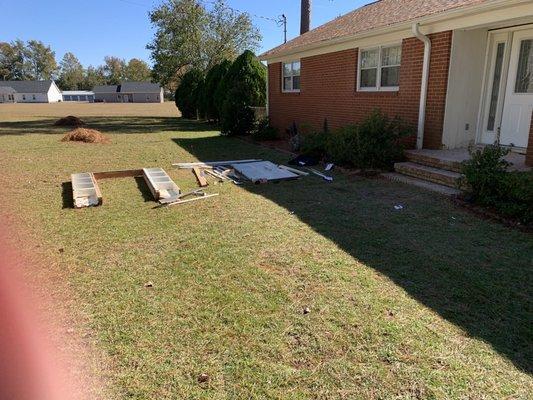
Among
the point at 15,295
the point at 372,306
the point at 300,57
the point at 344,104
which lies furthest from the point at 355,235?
the point at 300,57

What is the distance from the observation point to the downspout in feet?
27.0

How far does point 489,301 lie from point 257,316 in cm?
199

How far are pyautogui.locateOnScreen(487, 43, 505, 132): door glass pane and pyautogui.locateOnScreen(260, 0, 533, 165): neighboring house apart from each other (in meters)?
0.02

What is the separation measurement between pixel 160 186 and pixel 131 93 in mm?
100679

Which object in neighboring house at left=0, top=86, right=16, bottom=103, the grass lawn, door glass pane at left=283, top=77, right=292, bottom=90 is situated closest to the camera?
the grass lawn

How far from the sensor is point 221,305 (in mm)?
3307

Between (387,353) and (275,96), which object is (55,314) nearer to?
(387,353)

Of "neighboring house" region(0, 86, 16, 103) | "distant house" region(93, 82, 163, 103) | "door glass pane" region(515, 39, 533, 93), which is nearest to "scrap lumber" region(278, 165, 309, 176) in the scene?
"door glass pane" region(515, 39, 533, 93)

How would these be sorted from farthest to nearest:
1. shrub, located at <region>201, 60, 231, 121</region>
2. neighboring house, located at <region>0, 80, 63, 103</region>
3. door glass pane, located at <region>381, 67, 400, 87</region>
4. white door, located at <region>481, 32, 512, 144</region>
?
neighboring house, located at <region>0, 80, 63, 103</region> < shrub, located at <region>201, 60, 231, 121</region> < door glass pane, located at <region>381, 67, 400, 87</region> < white door, located at <region>481, 32, 512, 144</region>

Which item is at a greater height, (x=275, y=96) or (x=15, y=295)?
(x=275, y=96)

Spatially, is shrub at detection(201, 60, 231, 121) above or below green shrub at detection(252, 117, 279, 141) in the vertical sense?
above

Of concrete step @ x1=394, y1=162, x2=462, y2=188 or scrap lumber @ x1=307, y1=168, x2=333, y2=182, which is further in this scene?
scrap lumber @ x1=307, y1=168, x2=333, y2=182

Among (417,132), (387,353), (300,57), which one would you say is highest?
(300,57)

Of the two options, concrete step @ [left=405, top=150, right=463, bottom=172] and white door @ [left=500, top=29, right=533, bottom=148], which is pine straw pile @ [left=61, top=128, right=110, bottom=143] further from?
white door @ [left=500, top=29, right=533, bottom=148]
